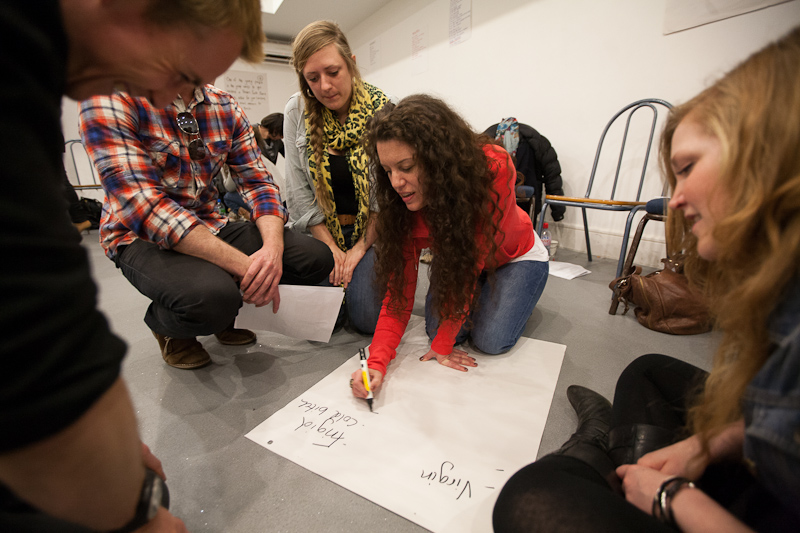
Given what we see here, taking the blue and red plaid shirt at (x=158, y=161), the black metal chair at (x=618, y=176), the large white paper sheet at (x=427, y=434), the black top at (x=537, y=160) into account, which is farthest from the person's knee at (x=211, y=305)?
the black top at (x=537, y=160)

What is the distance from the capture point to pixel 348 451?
2.34 feet

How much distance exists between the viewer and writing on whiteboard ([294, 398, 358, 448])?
2.45 feet

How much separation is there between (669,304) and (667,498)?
0.96 meters

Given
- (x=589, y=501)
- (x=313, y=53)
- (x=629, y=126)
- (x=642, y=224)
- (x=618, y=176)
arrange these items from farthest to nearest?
(x=618, y=176)
(x=629, y=126)
(x=642, y=224)
(x=313, y=53)
(x=589, y=501)

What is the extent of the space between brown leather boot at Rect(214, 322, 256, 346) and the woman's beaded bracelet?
111 cm

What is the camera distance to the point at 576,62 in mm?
2002

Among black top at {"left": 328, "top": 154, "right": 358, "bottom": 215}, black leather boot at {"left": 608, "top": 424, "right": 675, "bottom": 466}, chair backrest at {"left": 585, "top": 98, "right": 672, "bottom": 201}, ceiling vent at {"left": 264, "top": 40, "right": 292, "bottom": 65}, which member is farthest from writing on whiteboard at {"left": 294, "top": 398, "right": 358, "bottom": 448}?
ceiling vent at {"left": 264, "top": 40, "right": 292, "bottom": 65}

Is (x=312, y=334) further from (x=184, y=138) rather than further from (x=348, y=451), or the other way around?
(x=184, y=138)

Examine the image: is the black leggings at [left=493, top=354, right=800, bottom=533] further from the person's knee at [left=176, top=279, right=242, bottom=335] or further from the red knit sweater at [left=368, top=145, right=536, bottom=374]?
the person's knee at [left=176, top=279, right=242, bottom=335]

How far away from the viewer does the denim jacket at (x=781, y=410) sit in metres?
0.29

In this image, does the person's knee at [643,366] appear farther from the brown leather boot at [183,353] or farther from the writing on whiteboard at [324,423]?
the brown leather boot at [183,353]

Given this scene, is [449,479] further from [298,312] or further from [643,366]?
[298,312]

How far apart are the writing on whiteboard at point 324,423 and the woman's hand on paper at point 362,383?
0.06m

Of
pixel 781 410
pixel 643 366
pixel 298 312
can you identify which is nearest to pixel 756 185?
pixel 781 410
